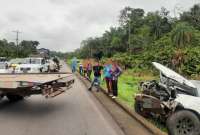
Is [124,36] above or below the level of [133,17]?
below

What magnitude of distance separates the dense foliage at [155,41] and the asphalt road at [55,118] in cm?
430

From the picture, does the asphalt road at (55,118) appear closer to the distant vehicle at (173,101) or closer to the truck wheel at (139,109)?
the truck wheel at (139,109)

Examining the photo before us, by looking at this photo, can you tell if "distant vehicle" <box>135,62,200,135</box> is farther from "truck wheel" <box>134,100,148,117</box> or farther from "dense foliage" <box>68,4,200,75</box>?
"dense foliage" <box>68,4,200,75</box>

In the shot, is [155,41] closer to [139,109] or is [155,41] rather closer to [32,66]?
[32,66]

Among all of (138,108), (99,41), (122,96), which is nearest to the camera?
(138,108)

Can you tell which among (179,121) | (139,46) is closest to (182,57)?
(179,121)

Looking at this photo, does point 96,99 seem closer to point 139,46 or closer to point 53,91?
point 53,91

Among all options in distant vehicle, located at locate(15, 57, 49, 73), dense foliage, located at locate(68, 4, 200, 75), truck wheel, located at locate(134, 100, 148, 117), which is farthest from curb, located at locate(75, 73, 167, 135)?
distant vehicle, located at locate(15, 57, 49, 73)

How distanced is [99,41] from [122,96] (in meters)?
118

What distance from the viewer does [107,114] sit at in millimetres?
10750

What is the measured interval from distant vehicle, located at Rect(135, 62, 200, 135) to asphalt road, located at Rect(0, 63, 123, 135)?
1099 mm

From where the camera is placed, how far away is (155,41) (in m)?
71.7

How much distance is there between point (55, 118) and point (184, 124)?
4.14 meters

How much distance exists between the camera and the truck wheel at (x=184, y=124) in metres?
6.82
